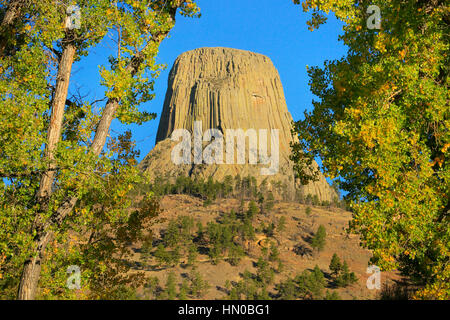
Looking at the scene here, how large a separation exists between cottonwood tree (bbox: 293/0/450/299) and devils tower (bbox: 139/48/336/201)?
13805 cm

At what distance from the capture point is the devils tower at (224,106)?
15638cm

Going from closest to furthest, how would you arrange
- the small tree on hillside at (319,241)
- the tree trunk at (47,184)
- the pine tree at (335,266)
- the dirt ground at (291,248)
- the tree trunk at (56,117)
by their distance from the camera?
1. the tree trunk at (47,184)
2. the tree trunk at (56,117)
3. the dirt ground at (291,248)
4. the pine tree at (335,266)
5. the small tree on hillside at (319,241)

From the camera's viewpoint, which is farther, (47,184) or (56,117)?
(56,117)

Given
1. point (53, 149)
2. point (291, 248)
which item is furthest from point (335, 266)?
point (53, 149)

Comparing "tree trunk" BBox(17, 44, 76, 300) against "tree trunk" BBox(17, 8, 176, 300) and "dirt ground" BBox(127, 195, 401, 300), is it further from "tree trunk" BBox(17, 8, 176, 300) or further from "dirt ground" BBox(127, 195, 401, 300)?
"dirt ground" BBox(127, 195, 401, 300)

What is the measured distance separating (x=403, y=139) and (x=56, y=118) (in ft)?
28.4

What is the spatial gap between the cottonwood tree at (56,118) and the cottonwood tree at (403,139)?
192 inches

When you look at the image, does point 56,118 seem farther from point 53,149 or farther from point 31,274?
point 31,274

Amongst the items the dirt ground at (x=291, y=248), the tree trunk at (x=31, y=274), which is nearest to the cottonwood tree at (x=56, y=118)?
the tree trunk at (x=31, y=274)

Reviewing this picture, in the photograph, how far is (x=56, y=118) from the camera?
10.0 meters

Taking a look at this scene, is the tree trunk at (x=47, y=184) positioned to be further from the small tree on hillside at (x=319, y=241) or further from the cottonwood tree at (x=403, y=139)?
the small tree on hillside at (x=319, y=241)

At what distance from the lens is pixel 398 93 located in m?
11.4
